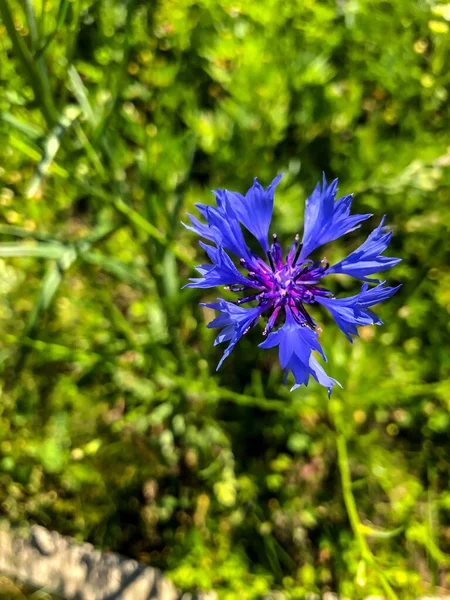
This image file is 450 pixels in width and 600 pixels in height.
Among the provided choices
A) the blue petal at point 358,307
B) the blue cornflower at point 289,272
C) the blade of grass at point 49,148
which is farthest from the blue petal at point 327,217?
the blade of grass at point 49,148

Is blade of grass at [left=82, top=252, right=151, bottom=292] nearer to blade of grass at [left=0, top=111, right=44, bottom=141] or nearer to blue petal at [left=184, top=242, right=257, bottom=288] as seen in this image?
blade of grass at [left=0, top=111, right=44, bottom=141]

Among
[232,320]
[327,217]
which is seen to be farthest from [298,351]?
[327,217]

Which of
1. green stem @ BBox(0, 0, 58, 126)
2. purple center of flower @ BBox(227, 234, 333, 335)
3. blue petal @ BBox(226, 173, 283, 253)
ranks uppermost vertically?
green stem @ BBox(0, 0, 58, 126)

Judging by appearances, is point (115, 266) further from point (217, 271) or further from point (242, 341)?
point (217, 271)

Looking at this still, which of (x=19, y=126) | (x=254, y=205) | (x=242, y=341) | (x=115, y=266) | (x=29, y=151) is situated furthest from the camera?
(x=242, y=341)

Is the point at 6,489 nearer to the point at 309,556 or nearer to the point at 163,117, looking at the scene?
the point at 309,556

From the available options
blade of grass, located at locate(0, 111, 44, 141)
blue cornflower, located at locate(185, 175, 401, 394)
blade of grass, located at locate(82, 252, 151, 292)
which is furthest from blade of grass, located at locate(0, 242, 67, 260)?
blue cornflower, located at locate(185, 175, 401, 394)

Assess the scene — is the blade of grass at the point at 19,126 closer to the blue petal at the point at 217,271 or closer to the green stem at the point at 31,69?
the green stem at the point at 31,69
